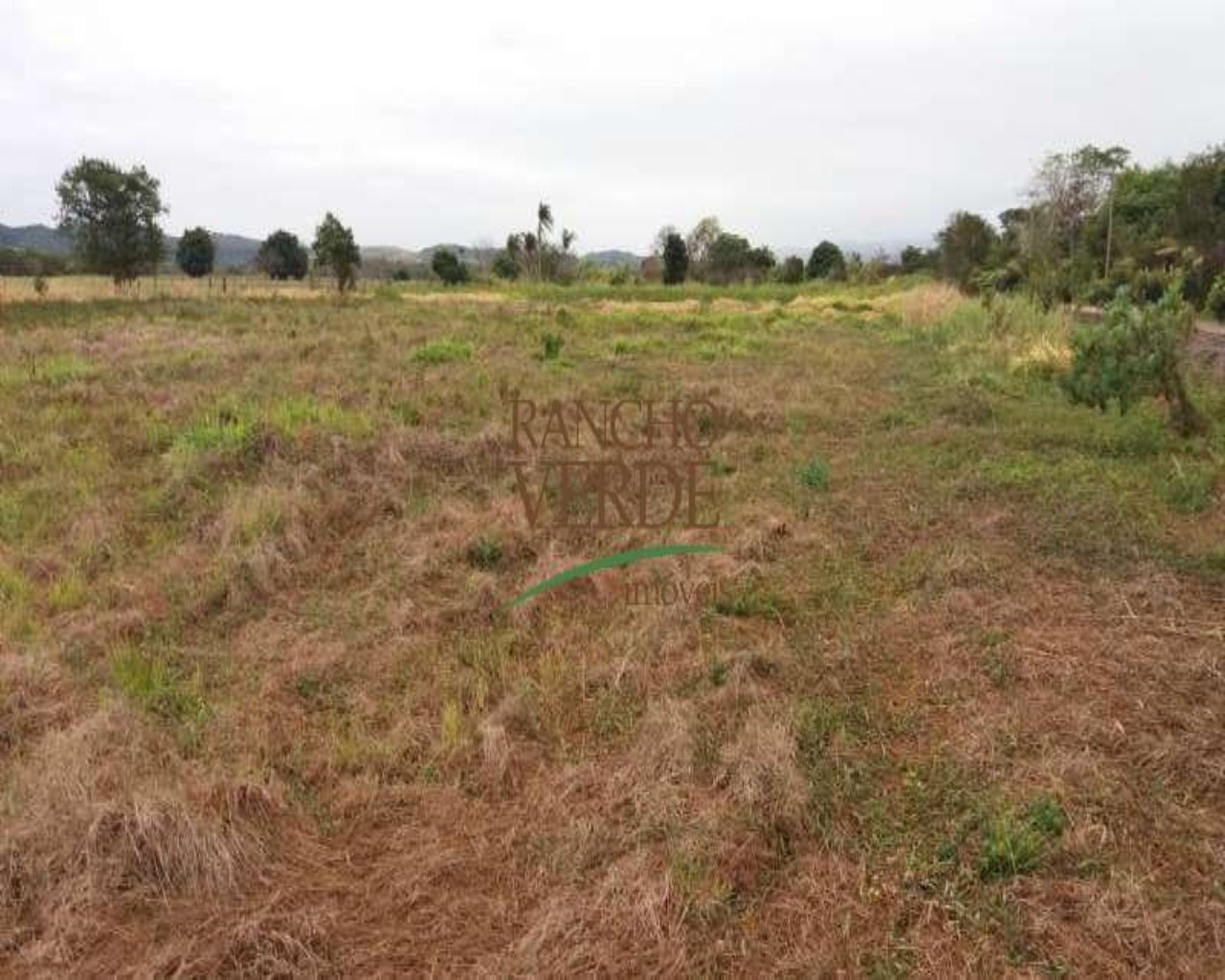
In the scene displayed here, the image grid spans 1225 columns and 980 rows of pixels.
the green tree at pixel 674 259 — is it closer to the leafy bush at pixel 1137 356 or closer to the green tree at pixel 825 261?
the green tree at pixel 825 261

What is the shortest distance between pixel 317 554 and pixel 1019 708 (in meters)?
3.68

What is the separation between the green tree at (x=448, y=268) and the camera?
3266cm

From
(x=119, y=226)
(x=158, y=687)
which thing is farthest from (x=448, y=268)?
(x=158, y=687)

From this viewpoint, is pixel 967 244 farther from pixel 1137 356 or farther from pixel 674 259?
pixel 1137 356

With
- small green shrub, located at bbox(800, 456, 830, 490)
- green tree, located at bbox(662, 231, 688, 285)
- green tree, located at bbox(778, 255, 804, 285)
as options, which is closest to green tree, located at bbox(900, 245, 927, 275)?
green tree, located at bbox(778, 255, 804, 285)

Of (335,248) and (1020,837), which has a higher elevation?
(335,248)

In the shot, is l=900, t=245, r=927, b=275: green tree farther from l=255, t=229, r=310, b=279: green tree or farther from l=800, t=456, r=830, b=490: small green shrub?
l=800, t=456, r=830, b=490: small green shrub

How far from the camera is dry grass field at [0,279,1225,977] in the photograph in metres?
2.10

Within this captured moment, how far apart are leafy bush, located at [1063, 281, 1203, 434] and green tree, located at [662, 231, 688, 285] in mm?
28726

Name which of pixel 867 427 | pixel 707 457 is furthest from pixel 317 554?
pixel 867 427

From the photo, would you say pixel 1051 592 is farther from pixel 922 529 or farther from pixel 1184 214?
pixel 1184 214

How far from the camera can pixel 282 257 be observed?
1526 inches

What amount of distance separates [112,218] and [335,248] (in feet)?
20.7

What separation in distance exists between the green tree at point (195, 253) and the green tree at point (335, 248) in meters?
14.1
